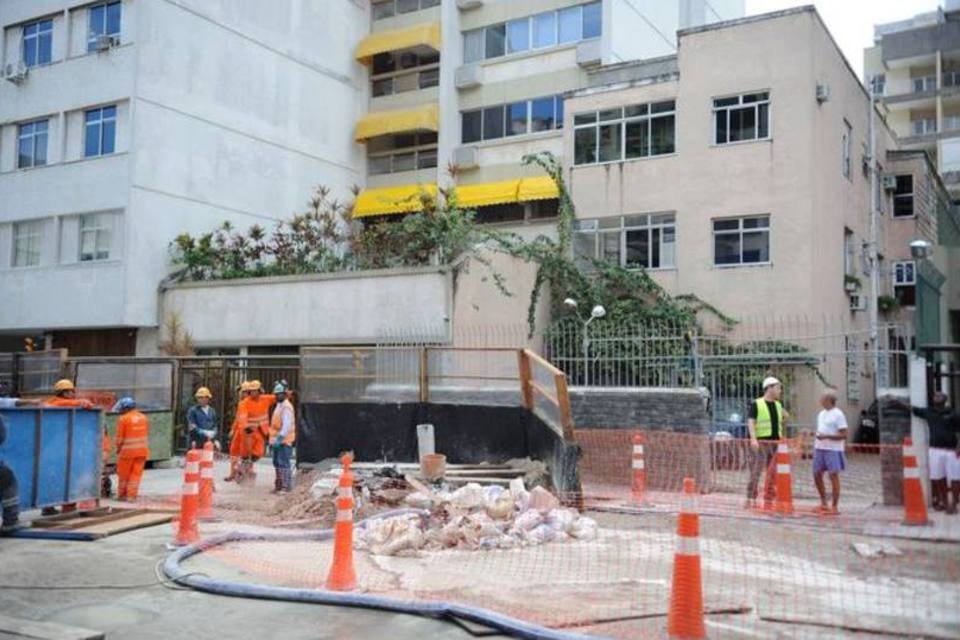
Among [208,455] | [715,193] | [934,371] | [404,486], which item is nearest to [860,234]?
[715,193]

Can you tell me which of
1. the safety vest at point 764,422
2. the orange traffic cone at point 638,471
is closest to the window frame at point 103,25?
the orange traffic cone at point 638,471

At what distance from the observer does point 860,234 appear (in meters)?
26.3

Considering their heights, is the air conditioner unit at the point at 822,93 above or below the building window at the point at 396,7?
below

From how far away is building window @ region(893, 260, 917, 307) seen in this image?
2802 centimetres

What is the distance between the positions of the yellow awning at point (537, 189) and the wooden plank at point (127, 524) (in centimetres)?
2087

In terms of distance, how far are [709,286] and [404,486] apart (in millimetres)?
13730

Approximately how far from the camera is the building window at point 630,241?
23844mm

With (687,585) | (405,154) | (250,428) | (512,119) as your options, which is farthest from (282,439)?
(405,154)

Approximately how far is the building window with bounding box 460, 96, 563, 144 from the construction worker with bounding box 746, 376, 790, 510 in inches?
856

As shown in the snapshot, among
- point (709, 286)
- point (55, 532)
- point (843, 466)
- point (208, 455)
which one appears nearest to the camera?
point (55, 532)

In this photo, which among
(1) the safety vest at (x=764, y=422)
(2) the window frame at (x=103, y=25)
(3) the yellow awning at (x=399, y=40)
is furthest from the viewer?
(3) the yellow awning at (x=399, y=40)

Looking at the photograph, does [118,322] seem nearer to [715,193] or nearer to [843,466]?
[715,193]

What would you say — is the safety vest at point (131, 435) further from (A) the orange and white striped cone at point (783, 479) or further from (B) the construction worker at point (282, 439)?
(A) the orange and white striped cone at point (783, 479)

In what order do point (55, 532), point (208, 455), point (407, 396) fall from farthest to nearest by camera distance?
point (407, 396) < point (208, 455) < point (55, 532)
